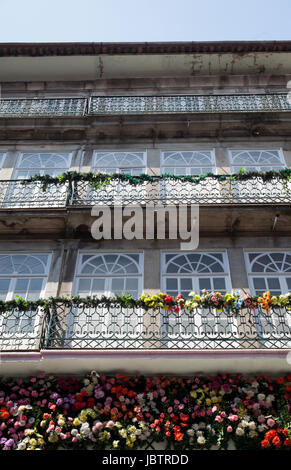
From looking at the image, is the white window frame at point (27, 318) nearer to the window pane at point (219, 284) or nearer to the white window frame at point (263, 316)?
the window pane at point (219, 284)

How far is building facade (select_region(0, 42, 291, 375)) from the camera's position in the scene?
9.05 metres

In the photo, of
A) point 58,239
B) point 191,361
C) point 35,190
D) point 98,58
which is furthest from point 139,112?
point 191,361

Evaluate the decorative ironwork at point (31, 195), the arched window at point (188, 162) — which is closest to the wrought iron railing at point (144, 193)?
the decorative ironwork at point (31, 195)

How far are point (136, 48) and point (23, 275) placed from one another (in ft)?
29.5

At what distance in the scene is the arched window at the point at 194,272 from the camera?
1045 cm

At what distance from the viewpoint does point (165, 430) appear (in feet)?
26.7

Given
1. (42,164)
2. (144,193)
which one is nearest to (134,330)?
(144,193)

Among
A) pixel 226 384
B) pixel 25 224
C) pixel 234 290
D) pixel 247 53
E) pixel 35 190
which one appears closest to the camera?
pixel 226 384

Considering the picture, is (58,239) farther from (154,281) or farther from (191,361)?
(191,361)

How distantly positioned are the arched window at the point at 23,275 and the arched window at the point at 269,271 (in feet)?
15.5

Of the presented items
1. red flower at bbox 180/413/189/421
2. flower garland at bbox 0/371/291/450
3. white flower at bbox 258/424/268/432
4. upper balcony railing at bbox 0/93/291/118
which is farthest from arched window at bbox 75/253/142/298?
upper balcony railing at bbox 0/93/291/118

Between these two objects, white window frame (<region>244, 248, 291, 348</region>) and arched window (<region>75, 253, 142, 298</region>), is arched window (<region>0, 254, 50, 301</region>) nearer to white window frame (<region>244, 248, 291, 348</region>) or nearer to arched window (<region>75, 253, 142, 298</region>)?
arched window (<region>75, 253, 142, 298</region>)

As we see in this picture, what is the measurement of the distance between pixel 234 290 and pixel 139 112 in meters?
6.95

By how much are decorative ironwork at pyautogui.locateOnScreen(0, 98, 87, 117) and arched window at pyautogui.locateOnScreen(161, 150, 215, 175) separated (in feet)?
10.5
